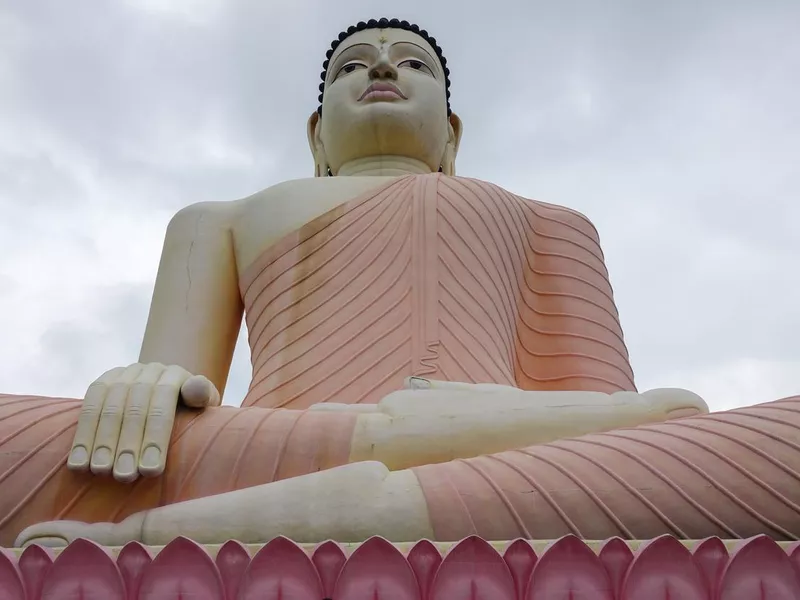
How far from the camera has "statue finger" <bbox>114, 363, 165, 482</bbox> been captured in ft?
9.61

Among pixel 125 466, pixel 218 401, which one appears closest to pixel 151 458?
pixel 125 466

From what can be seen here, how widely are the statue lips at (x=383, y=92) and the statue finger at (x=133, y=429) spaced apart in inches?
99.9

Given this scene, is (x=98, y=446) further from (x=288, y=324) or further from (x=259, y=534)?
(x=288, y=324)

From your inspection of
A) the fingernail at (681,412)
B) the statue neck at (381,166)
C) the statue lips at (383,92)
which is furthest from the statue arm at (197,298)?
the fingernail at (681,412)

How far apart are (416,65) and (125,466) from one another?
10.4ft

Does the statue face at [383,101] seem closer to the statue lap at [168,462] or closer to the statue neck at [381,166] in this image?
the statue neck at [381,166]

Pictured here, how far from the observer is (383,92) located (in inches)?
209

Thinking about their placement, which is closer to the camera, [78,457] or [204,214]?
[78,457]

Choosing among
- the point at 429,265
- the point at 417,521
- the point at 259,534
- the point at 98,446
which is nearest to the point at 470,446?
the point at 417,521

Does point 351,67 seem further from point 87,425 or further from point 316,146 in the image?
point 87,425

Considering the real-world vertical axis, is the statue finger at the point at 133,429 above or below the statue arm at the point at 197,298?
below

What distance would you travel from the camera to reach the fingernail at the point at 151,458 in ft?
9.62

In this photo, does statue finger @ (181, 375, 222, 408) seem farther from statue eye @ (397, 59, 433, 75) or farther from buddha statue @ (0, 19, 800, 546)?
statue eye @ (397, 59, 433, 75)

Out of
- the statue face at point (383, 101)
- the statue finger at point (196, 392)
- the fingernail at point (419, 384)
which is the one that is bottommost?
the statue finger at point (196, 392)
